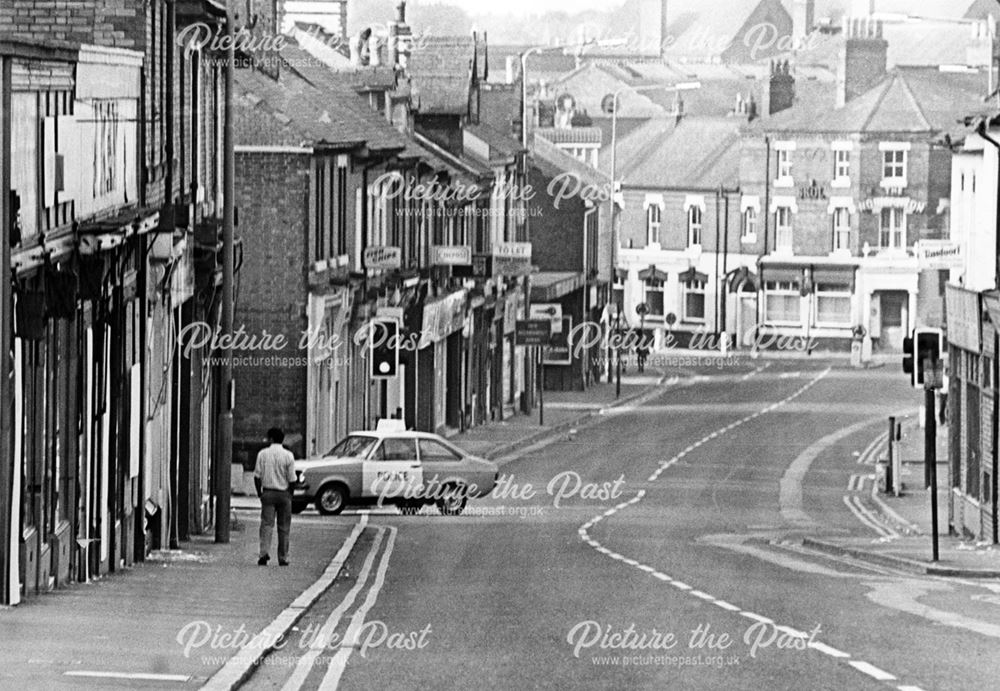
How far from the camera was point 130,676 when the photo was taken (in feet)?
49.3

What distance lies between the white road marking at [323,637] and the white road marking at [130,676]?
71 centimetres

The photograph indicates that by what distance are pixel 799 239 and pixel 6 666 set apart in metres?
86.6

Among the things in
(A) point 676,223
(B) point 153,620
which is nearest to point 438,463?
(B) point 153,620

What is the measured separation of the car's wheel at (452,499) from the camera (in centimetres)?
3725

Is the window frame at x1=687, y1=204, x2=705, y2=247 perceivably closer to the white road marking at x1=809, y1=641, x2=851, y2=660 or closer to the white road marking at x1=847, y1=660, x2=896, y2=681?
the white road marking at x1=809, y1=641, x2=851, y2=660

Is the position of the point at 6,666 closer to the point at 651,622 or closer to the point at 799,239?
the point at 651,622

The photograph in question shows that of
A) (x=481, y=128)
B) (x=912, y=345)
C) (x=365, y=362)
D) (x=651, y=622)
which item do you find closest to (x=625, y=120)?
(x=481, y=128)

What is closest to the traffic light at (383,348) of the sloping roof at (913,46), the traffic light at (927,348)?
the traffic light at (927,348)

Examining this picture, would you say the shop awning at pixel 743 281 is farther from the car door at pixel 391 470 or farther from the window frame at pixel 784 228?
the car door at pixel 391 470

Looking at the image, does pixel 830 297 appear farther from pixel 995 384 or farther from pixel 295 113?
pixel 995 384

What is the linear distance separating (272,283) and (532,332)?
72.6 ft

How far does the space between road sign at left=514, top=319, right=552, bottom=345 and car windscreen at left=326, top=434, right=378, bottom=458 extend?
2581 centimetres

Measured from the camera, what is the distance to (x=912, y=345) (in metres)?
39.8

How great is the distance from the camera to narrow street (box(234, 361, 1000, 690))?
52.0 ft
